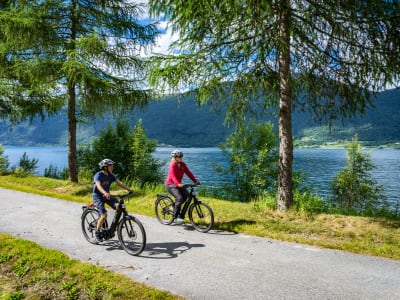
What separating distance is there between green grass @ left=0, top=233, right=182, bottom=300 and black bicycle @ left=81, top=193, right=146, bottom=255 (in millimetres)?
1061

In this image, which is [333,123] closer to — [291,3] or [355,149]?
[291,3]

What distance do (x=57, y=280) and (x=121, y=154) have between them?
20051 millimetres

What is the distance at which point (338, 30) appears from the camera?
334 inches

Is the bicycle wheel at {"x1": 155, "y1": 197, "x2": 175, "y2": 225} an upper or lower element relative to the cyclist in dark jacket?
lower

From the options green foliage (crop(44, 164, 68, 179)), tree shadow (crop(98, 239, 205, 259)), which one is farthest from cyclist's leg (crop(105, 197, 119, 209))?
green foliage (crop(44, 164, 68, 179))

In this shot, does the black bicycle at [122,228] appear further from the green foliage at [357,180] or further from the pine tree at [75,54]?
the green foliage at [357,180]

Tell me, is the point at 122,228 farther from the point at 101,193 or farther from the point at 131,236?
the point at 101,193

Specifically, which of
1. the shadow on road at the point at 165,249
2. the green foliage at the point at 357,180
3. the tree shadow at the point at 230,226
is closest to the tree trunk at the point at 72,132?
the tree shadow at the point at 230,226

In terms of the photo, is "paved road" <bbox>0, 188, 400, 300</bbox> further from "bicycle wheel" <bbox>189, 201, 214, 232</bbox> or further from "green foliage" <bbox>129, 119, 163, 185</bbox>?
"green foliage" <bbox>129, 119, 163, 185</bbox>

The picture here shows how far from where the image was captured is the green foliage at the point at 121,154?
24562mm

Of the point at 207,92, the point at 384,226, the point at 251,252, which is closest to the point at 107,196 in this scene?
the point at 251,252

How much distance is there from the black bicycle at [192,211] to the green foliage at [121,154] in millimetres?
14338

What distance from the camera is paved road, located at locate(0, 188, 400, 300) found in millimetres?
5258

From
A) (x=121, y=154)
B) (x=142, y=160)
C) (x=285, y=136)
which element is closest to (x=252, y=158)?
(x=142, y=160)
